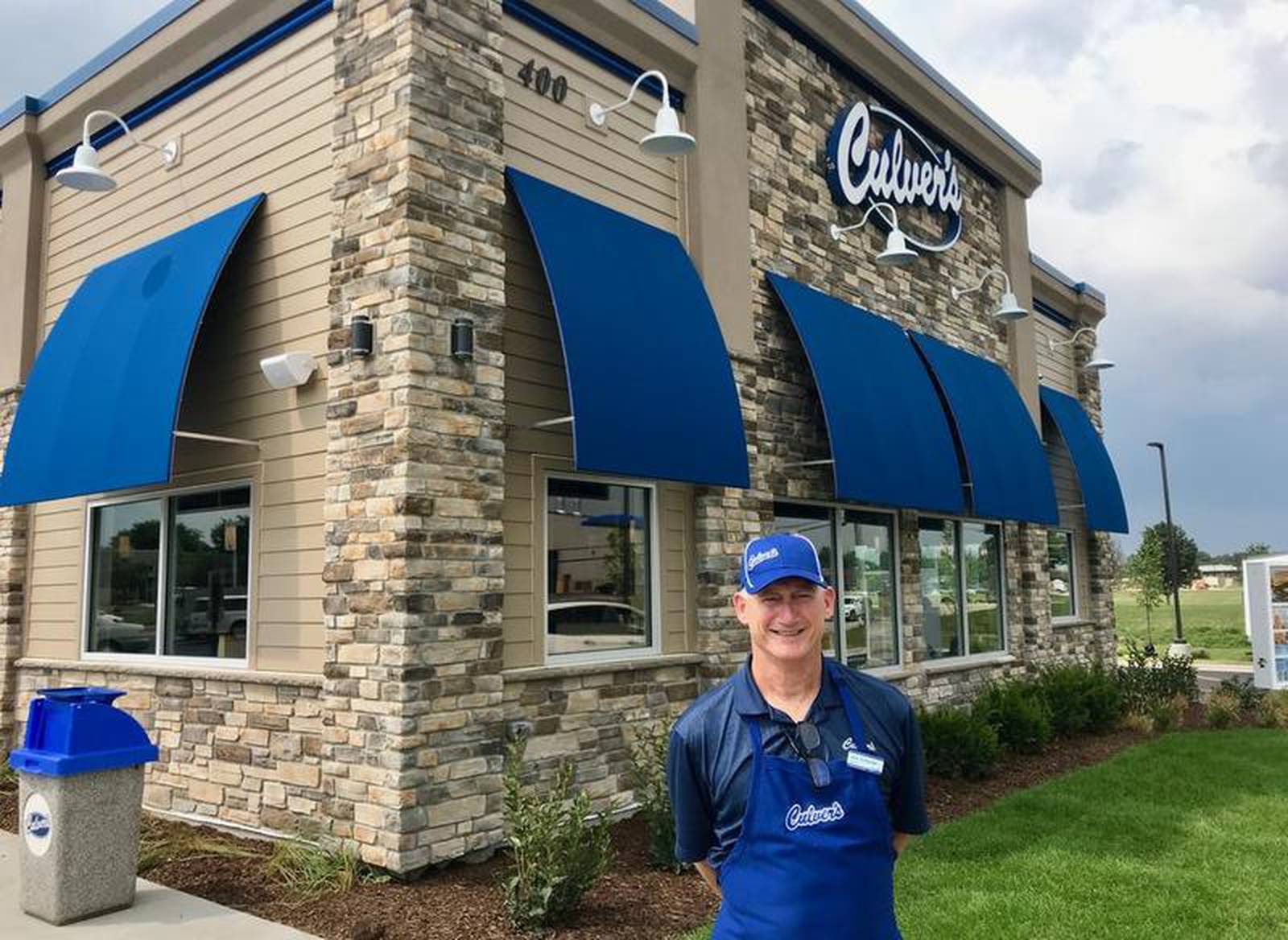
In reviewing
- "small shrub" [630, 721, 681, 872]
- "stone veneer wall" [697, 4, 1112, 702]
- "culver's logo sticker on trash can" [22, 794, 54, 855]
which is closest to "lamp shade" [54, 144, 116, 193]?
"culver's logo sticker on trash can" [22, 794, 54, 855]

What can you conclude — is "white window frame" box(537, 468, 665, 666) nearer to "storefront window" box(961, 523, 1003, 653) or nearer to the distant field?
"storefront window" box(961, 523, 1003, 653)

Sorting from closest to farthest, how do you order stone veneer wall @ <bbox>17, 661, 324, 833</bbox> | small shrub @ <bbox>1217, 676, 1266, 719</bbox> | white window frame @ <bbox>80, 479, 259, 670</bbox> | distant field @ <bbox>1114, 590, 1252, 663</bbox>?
stone veneer wall @ <bbox>17, 661, 324, 833</bbox>
white window frame @ <bbox>80, 479, 259, 670</bbox>
small shrub @ <bbox>1217, 676, 1266, 719</bbox>
distant field @ <bbox>1114, 590, 1252, 663</bbox>

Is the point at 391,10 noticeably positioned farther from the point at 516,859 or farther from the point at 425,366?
the point at 516,859

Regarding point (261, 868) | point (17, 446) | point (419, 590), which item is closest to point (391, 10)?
point (419, 590)

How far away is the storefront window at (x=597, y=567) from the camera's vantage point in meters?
8.17

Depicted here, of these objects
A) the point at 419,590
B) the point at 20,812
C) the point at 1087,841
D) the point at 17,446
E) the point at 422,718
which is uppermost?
the point at 17,446

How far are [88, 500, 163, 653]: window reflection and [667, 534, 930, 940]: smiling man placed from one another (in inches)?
306

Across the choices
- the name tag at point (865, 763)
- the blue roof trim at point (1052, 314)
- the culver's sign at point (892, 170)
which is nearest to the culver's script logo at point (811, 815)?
the name tag at point (865, 763)

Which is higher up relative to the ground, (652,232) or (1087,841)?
(652,232)

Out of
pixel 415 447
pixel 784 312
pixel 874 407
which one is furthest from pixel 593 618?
pixel 874 407

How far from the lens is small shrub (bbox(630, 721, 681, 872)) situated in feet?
23.4

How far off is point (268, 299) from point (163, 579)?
275 centimetres

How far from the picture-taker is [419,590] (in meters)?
6.80

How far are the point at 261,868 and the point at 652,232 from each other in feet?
19.3
